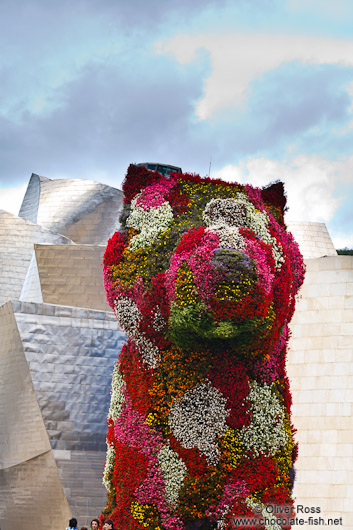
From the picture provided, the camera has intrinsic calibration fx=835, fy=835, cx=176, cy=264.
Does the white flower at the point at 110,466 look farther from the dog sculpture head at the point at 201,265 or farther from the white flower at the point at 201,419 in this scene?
the dog sculpture head at the point at 201,265

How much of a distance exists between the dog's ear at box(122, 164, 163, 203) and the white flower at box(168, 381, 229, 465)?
157 inches

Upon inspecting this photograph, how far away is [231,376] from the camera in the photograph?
46.4 feet

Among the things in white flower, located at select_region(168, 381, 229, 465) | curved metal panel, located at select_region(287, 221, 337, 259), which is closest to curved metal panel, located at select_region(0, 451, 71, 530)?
white flower, located at select_region(168, 381, 229, 465)

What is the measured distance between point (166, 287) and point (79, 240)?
644 inches

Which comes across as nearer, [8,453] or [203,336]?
[203,336]

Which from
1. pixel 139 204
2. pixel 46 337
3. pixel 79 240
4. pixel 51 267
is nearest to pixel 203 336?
pixel 139 204

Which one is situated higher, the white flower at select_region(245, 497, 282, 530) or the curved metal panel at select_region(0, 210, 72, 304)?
the curved metal panel at select_region(0, 210, 72, 304)

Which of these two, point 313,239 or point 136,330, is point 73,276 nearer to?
point 136,330

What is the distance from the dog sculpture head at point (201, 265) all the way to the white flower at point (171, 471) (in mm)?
1556

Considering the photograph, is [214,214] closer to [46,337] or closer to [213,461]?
[213,461]

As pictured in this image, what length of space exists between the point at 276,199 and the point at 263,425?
4478mm

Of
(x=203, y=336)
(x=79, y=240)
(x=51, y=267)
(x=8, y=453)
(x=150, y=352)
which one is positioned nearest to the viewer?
(x=203, y=336)

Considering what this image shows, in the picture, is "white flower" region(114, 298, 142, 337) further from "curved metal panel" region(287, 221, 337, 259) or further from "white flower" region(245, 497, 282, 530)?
"curved metal panel" region(287, 221, 337, 259)

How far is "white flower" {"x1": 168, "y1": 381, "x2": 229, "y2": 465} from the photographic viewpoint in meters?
13.9
